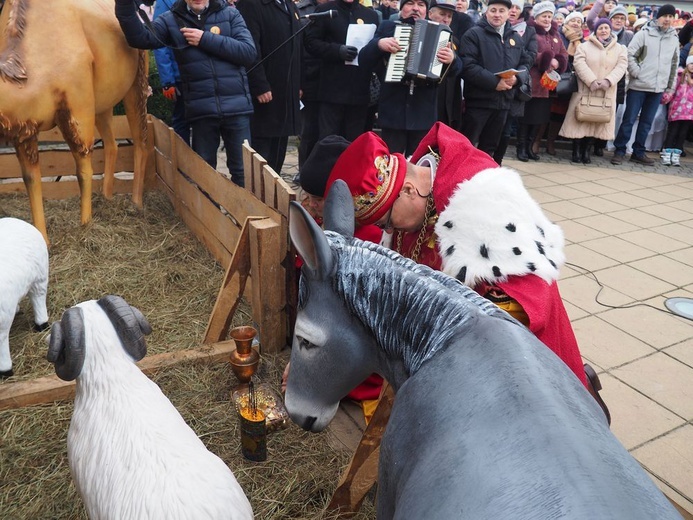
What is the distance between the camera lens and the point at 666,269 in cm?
530

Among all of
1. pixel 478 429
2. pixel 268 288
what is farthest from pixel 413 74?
pixel 478 429

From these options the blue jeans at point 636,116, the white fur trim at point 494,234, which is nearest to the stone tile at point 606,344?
the white fur trim at point 494,234

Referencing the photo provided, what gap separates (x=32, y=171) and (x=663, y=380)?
14.5ft

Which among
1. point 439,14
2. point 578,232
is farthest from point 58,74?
point 578,232

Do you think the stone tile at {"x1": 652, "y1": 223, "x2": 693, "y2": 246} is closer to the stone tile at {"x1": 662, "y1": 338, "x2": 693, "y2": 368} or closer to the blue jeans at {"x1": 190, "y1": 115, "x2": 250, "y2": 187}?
the stone tile at {"x1": 662, "y1": 338, "x2": 693, "y2": 368}

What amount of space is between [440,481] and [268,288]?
223 centimetres

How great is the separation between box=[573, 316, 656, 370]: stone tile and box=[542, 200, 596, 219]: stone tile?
8.68ft

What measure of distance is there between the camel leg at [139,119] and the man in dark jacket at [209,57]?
46 centimetres

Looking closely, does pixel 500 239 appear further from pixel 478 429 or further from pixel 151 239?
pixel 151 239

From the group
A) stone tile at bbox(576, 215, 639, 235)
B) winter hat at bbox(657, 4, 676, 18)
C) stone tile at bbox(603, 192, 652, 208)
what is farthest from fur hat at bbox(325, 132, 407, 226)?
winter hat at bbox(657, 4, 676, 18)

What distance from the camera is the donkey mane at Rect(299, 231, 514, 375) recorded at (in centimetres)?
126

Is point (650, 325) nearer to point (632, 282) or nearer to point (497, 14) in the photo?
point (632, 282)

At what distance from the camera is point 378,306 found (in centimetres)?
136

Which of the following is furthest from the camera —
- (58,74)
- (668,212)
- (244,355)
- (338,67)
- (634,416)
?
(668,212)
